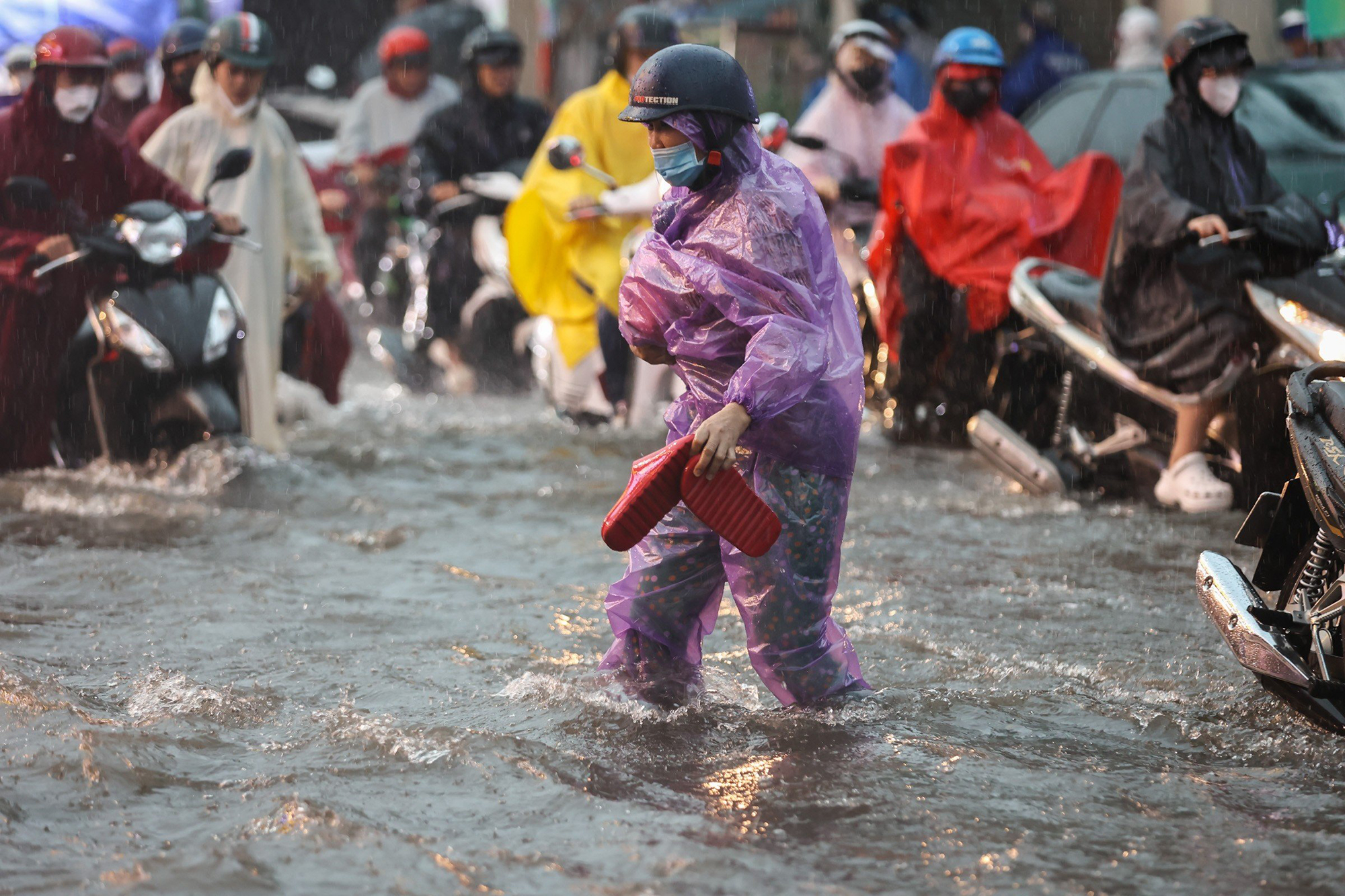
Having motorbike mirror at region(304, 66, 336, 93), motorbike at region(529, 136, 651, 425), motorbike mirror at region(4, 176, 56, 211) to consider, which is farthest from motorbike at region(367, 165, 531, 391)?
motorbike mirror at region(304, 66, 336, 93)

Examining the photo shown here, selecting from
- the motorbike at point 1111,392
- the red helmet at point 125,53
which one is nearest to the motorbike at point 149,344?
the motorbike at point 1111,392

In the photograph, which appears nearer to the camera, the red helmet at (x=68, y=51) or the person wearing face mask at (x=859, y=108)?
the red helmet at (x=68, y=51)

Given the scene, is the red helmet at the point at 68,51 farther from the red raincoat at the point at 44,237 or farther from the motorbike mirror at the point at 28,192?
the motorbike mirror at the point at 28,192

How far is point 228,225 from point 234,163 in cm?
44

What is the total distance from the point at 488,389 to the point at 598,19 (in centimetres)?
800

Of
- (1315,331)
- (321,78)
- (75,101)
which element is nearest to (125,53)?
(75,101)

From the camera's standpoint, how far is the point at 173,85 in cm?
866

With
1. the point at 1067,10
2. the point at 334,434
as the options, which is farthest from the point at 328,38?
the point at 334,434

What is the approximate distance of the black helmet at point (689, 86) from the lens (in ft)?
12.4

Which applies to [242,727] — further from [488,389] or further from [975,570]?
[488,389]

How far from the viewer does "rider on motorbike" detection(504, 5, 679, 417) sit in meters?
8.92

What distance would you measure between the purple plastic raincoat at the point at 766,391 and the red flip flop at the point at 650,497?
18 cm

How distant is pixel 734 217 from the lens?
380 centimetres

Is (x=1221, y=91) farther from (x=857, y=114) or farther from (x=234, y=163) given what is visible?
(x=234, y=163)
